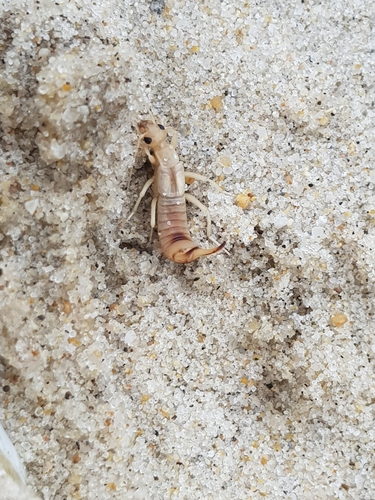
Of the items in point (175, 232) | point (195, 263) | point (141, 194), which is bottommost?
point (195, 263)

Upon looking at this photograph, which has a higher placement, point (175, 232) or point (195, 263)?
point (175, 232)

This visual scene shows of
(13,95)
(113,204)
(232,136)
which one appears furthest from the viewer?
(232,136)

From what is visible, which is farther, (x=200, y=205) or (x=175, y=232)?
(x=200, y=205)

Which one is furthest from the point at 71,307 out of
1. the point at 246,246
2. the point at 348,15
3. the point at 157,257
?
the point at 348,15

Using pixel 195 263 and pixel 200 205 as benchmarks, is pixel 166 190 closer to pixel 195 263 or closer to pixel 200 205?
A: pixel 200 205

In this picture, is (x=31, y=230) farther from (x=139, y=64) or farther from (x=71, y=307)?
(x=139, y=64)

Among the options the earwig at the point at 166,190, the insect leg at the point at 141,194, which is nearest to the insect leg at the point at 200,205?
the earwig at the point at 166,190

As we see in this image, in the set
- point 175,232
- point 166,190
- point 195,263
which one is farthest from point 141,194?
point 195,263
